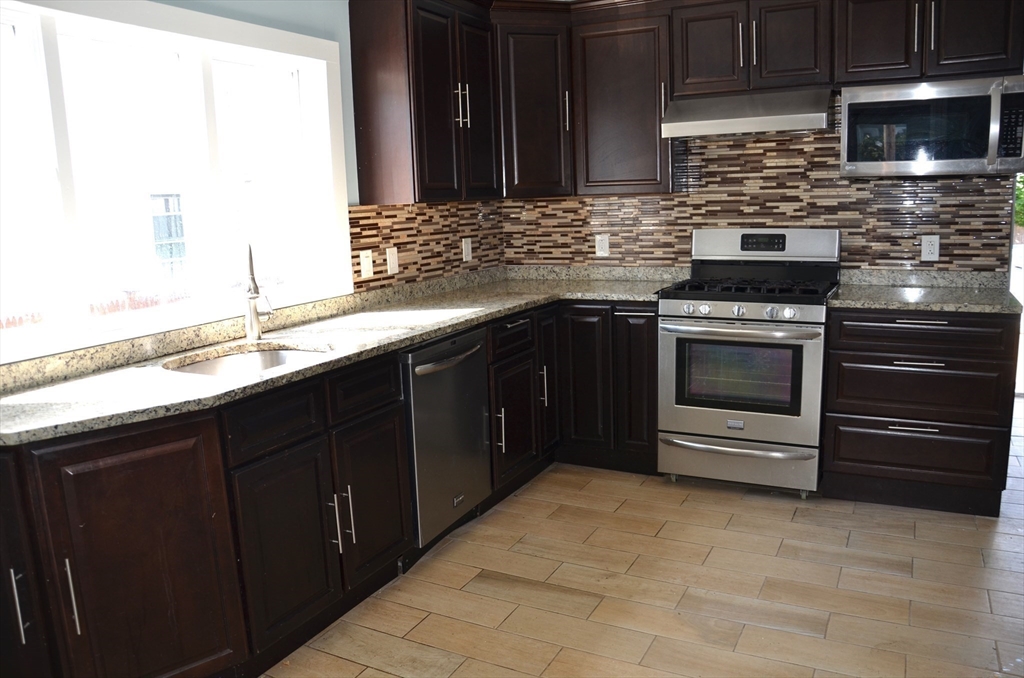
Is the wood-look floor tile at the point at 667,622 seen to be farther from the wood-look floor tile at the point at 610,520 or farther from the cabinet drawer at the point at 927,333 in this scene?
the cabinet drawer at the point at 927,333

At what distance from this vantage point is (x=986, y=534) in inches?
130

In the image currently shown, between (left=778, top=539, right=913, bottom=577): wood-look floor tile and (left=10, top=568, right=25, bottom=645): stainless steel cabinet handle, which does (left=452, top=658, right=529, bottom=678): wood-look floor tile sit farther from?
(left=778, top=539, right=913, bottom=577): wood-look floor tile

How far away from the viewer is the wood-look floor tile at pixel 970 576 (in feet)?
9.46

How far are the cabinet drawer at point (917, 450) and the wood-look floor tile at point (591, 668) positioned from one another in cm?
165

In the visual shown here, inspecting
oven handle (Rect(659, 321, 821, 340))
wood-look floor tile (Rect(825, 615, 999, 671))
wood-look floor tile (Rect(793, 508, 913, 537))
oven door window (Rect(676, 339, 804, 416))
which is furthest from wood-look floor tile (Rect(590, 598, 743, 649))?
oven handle (Rect(659, 321, 821, 340))

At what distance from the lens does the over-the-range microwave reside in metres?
3.38

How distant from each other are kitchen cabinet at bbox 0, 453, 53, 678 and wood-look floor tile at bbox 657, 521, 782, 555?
7.41ft

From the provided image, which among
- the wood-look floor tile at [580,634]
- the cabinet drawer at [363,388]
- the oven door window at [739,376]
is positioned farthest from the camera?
the oven door window at [739,376]

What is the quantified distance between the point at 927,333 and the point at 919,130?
885 millimetres

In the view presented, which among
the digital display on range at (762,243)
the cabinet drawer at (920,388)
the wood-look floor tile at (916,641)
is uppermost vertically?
the digital display on range at (762,243)

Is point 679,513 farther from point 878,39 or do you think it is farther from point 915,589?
point 878,39

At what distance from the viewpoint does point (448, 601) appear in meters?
2.93

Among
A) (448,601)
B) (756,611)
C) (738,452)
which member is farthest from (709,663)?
(738,452)

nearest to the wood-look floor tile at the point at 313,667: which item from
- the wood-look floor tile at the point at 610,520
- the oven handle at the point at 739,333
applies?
the wood-look floor tile at the point at 610,520
